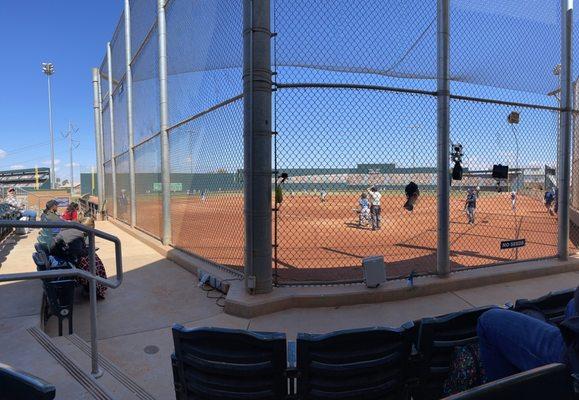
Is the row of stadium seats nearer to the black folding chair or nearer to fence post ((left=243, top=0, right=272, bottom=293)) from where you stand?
the black folding chair

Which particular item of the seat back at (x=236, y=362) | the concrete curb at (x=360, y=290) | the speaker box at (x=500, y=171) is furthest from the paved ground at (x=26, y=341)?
the speaker box at (x=500, y=171)

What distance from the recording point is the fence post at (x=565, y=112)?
21.0ft

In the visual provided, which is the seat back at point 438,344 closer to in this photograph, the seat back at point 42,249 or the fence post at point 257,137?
the fence post at point 257,137

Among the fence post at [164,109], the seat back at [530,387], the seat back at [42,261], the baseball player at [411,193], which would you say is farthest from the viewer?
the fence post at [164,109]

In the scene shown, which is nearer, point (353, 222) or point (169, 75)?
point (169, 75)

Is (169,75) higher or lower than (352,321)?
higher

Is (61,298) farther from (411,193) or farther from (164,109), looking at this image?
(164,109)

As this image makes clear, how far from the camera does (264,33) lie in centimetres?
479

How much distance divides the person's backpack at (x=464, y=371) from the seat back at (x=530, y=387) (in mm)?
1063

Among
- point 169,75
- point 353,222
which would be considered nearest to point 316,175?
point 169,75

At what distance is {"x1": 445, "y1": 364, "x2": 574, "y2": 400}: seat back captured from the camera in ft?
3.69

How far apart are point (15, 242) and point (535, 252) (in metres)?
14.3

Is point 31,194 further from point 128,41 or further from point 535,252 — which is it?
point 535,252

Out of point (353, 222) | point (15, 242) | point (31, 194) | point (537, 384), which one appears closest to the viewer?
point (537, 384)
